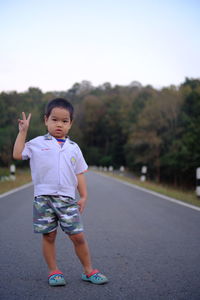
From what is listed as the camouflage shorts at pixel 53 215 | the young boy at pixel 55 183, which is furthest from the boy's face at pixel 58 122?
the camouflage shorts at pixel 53 215

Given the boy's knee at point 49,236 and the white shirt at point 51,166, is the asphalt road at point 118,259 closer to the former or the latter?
the boy's knee at point 49,236

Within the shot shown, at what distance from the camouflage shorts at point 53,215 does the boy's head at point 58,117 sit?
1.84ft

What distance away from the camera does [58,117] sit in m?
3.04

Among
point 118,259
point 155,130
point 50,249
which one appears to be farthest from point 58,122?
point 155,130

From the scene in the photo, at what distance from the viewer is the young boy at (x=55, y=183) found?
291 cm

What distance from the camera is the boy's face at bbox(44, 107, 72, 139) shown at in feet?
9.93

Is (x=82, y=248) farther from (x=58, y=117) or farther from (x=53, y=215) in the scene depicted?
(x=58, y=117)

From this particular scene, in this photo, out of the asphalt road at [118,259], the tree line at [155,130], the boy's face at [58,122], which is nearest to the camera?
the asphalt road at [118,259]

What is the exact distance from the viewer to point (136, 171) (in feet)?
194

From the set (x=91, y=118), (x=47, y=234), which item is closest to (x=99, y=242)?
(x=47, y=234)

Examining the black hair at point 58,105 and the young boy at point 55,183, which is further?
the black hair at point 58,105

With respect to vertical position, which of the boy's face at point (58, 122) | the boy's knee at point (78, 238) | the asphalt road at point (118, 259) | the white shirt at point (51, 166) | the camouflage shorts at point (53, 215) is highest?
the boy's face at point (58, 122)

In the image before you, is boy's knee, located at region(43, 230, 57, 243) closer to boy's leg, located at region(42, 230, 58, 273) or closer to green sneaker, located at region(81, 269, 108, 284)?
boy's leg, located at region(42, 230, 58, 273)

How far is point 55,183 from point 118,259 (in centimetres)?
128
